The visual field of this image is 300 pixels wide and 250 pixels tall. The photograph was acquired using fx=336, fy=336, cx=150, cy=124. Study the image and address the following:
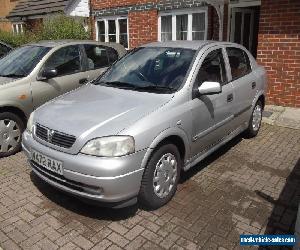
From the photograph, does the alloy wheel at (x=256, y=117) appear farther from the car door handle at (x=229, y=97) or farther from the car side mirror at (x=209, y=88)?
the car side mirror at (x=209, y=88)

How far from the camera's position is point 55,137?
3598 mm

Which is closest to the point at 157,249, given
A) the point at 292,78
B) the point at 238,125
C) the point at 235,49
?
the point at 238,125

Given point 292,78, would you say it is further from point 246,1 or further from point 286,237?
point 286,237

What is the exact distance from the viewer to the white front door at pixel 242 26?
984cm

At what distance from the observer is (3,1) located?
26125mm

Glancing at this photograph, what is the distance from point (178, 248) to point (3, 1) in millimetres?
27860

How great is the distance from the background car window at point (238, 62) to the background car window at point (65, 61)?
2943 millimetres

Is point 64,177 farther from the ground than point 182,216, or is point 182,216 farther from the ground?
point 64,177

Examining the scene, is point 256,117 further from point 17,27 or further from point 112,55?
point 17,27

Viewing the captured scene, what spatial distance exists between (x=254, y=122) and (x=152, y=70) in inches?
104

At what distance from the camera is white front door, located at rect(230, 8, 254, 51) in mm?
9840

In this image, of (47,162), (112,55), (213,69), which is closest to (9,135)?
(47,162)

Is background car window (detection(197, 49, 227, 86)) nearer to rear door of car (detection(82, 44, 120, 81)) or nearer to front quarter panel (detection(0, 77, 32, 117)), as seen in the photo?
rear door of car (detection(82, 44, 120, 81))

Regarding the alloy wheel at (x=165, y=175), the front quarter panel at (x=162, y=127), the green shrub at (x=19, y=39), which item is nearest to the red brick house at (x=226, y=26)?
the green shrub at (x=19, y=39)
